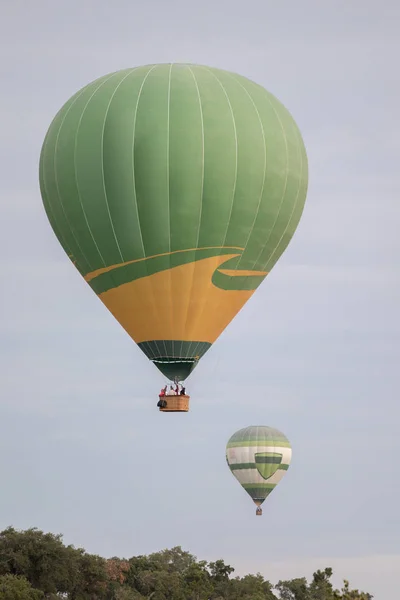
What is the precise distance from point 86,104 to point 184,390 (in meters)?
9.88

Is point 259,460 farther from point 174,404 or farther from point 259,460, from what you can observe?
point 174,404

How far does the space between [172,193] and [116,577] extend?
4896 cm

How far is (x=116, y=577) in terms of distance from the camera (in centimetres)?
9450

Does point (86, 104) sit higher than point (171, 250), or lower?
higher

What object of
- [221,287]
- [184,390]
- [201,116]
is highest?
[201,116]

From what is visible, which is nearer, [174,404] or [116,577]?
[174,404]

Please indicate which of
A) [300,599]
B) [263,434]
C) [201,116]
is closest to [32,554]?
[263,434]

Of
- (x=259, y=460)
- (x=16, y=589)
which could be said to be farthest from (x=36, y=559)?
(x=259, y=460)

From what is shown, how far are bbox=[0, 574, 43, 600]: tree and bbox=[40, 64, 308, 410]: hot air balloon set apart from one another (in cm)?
2761

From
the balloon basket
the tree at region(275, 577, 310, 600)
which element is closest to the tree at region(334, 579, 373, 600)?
the balloon basket

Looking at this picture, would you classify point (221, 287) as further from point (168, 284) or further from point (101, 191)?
point (101, 191)

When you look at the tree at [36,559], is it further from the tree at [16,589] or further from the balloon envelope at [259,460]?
the balloon envelope at [259,460]

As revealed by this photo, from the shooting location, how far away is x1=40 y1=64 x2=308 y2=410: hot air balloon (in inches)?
1972

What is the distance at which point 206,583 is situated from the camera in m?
103
